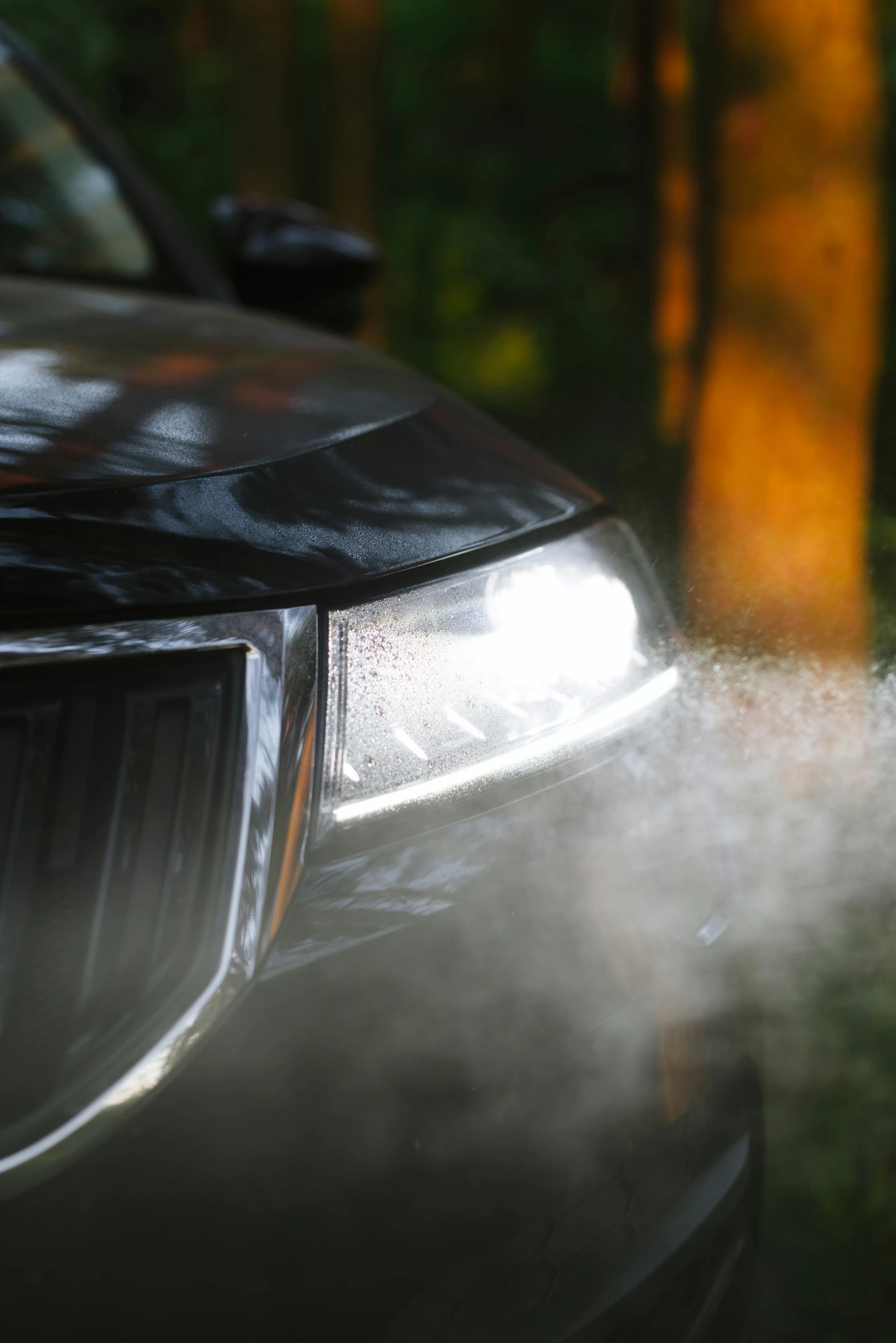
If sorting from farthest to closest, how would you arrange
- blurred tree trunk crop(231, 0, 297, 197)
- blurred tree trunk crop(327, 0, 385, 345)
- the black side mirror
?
blurred tree trunk crop(327, 0, 385, 345) < blurred tree trunk crop(231, 0, 297, 197) < the black side mirror

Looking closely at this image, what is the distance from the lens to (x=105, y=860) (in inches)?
52.4

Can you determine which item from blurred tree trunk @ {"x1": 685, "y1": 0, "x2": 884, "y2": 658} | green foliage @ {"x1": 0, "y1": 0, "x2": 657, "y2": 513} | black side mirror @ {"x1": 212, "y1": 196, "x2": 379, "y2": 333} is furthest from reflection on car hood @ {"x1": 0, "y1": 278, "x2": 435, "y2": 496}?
green foliage @ {"x1": 0, "y1": 0, "x2": 657, "y2": 513}

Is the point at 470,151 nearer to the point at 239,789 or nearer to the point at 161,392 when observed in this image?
the point at 161,392

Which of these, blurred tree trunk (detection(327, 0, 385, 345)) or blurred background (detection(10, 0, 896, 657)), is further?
blurred tree trunk (detection(327, 0, 385, 345))

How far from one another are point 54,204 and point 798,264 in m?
1.87

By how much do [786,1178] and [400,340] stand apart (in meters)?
19.2

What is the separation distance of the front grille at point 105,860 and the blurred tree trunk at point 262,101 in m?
9.92

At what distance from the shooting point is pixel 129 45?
20.7 metres

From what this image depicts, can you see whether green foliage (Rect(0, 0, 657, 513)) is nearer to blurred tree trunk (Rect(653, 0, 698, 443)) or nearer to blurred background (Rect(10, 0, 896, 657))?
blurred background (Rect(10, 0, 896, 657))

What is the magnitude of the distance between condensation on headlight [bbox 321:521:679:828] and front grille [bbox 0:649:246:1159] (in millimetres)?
154

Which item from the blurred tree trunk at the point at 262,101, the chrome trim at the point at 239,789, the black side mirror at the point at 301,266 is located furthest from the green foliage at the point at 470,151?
the chrome trim at the point at 239,789

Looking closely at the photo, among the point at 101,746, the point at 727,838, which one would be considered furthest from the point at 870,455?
the point at 101,746

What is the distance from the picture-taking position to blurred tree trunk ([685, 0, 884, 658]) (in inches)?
146

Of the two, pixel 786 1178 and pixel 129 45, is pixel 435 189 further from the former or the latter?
pixel 786 1178
